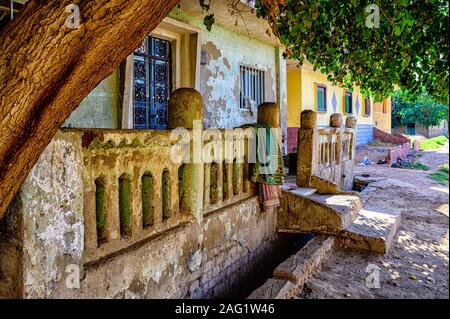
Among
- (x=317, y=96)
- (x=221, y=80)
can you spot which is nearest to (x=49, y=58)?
(x=221, y=80)

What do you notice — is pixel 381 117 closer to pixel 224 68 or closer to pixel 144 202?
pixel 224 68

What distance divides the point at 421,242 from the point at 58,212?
574 cm

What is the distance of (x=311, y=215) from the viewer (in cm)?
602

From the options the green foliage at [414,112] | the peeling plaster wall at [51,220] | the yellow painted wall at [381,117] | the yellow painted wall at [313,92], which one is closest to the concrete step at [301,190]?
the peeling plaster wall at [51,220]

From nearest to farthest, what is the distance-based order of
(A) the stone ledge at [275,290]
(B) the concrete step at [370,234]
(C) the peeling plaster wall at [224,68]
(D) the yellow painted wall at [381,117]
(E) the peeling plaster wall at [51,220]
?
(E) the peeling plaster wall at [51,220], (A) the stone ledge at [275,290], (B) the concrete step at [370,234], (C) the peeling plaster wall at [224,68], (D) the yellow painted wall at [381,117]

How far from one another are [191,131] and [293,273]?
192 cm

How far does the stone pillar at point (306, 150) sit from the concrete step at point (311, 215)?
1.09 m

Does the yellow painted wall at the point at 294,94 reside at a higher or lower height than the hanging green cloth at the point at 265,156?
higher

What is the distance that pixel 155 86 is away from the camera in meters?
7.73

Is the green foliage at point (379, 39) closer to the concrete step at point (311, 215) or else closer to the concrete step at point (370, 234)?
the concrete step at point (311, 215)

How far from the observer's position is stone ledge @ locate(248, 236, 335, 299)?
382 centimetres

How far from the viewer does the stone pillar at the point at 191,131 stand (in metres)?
3.78
